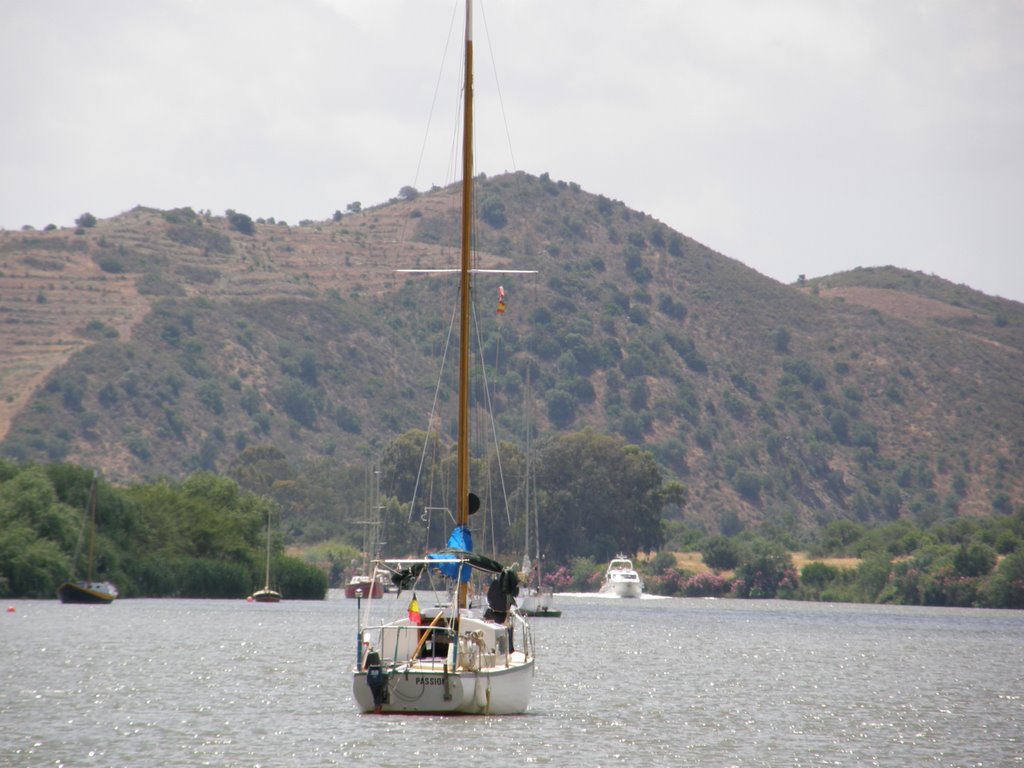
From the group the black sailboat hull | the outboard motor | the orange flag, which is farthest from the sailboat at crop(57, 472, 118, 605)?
the outboard motor

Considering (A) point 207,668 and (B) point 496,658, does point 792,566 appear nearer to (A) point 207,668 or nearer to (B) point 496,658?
(A) point 207,668

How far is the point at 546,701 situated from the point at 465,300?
13.2 metres

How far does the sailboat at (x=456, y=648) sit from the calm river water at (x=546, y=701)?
0.82m

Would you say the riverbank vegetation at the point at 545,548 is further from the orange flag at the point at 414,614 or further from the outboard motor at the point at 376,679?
the outboard motor at the point at 376,679

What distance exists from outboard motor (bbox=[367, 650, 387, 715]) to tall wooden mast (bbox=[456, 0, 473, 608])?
3271 mm

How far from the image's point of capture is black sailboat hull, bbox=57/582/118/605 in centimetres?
10619

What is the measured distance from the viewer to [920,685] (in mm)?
63844

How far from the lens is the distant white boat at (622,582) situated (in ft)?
554

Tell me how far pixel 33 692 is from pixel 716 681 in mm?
24723

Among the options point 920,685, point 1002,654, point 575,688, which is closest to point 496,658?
point 575,688

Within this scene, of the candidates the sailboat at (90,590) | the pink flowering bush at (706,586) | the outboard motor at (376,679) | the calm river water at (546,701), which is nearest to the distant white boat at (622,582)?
the pink flowering bush at (706,586)

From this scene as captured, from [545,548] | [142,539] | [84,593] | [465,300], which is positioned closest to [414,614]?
[465,300]

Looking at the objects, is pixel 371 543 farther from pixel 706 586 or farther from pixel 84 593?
pixel 706 586

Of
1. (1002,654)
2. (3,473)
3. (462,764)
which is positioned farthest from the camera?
(3,473)
